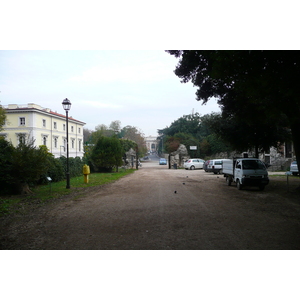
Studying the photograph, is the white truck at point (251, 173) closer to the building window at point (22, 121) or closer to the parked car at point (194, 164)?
the parked car at point (194, 164)

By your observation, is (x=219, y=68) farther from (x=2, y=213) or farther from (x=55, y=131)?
(x=55, y=131)

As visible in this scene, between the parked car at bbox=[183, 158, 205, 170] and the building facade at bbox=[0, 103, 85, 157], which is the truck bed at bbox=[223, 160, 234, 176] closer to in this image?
the parked car at bbox=[183, 158, 205, 170]

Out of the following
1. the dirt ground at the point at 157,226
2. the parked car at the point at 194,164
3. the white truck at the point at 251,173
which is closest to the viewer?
the dirt ground at the point at 157,226

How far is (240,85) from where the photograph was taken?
8227 mm

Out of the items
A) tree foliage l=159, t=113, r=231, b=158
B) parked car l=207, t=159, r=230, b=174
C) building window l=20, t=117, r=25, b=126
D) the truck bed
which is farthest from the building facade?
the truck bed

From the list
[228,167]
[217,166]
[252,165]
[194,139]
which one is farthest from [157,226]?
[194,139]

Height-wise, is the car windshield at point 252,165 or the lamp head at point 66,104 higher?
the lamp head at point 66,104

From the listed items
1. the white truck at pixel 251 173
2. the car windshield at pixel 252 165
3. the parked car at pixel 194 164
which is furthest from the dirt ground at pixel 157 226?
the parked car at pixel 194 164

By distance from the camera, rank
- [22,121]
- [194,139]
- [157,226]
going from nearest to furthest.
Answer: [157,226], [22,121], [194,139]

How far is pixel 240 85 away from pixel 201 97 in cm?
601

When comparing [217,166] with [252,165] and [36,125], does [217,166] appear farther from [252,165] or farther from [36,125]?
[36,125]

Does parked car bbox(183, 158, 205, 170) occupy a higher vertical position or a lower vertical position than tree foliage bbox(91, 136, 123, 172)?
lower

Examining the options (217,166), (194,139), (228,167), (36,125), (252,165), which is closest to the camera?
(252,165)

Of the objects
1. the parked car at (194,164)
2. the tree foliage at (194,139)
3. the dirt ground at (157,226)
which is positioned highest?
the tree foliage at (194,139)
